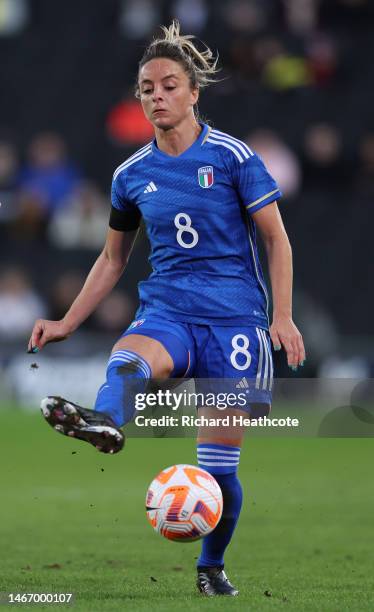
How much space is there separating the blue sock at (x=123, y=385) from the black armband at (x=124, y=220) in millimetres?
799

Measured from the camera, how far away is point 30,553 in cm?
740

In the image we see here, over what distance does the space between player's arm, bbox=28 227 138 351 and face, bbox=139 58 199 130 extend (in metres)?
0.64

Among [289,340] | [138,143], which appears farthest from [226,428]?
[138,143]

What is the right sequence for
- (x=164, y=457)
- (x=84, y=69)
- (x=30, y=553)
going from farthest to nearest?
(x=84, y=69) < (x=164, y=457) < (x=30, y=553)

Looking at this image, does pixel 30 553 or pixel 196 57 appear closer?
pixel 196 57

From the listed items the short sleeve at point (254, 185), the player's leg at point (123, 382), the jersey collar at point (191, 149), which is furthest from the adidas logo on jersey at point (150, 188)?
the player's leg at point (123, 382)

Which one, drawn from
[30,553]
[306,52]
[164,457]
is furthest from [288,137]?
[30,553]

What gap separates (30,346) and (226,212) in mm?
1059

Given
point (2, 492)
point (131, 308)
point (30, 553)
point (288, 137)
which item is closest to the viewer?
point (30, 553)

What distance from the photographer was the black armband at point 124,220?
245 inches

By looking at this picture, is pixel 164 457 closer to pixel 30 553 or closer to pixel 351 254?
pixel 30 553

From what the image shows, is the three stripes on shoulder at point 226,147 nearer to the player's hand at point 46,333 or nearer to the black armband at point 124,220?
the black armband at point 124,220

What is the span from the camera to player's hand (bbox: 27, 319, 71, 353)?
19.9 feet

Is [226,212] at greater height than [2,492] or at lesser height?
greater
